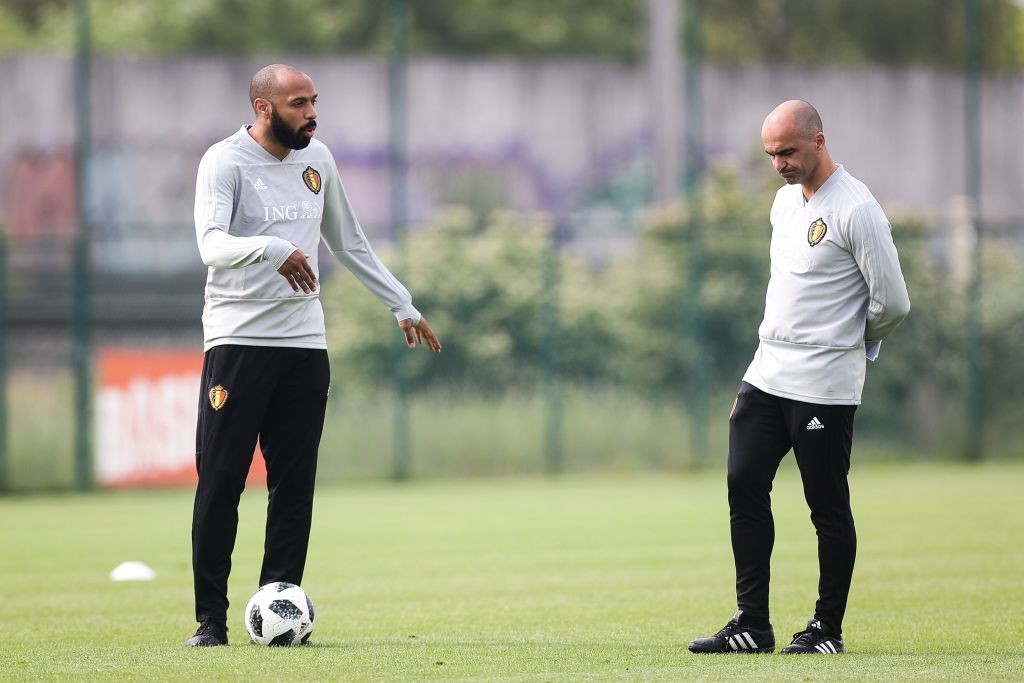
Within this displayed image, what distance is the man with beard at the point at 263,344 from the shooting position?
648 centimetres

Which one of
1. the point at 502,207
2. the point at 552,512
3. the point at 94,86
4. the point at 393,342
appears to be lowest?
the point at 552,512

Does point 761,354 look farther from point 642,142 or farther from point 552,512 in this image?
point 642,142

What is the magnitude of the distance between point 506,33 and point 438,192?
3.65m

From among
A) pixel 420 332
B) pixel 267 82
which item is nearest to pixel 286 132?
pixel 267 82

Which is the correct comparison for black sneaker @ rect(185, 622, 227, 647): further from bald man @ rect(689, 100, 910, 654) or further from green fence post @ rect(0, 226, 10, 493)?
green fence post @ rect(0, 226, 10, 493)

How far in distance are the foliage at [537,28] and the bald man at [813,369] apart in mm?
15740

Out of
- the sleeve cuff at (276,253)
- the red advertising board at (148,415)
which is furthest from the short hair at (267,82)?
the red advertising board at (148,415)

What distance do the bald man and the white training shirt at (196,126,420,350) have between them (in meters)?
1.82

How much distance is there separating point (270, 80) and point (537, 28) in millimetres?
23432

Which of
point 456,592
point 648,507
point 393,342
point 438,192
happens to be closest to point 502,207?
point 438,192

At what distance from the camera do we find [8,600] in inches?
343

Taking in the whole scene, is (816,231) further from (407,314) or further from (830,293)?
(407,314)

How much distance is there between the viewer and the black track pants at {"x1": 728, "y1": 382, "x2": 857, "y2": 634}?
20.8 feet

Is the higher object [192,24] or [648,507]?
[192,24]
